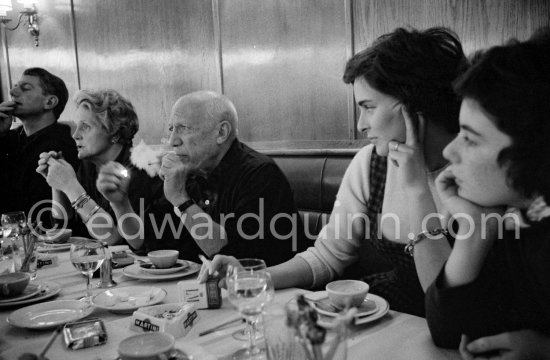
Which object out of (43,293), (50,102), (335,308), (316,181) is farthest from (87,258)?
(50,102)

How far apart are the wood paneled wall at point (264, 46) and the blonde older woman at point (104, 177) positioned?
34.7 inches

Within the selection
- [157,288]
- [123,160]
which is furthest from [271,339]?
[123,160]

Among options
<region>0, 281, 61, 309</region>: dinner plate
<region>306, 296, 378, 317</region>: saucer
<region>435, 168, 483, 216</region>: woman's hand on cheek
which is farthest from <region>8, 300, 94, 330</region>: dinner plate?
<region>435, 168, 483, 216</region>: woman's hand on cheek

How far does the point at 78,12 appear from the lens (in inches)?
202

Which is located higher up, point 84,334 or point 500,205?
point 500,205

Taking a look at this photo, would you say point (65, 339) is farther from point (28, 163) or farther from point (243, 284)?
point (28, 163)

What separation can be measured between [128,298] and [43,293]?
0.29 m

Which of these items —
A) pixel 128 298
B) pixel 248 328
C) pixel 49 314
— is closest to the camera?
pixel 248 328

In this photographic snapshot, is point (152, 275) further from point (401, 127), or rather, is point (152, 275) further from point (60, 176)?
point (60, 176)

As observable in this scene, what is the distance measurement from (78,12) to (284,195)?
398cm

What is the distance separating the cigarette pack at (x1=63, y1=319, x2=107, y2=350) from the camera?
3.56 ft

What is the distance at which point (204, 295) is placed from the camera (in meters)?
1.31

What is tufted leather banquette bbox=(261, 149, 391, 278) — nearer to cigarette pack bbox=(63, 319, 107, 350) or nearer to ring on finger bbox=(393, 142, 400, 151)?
ring on finger bbox=(393, 142, 400, 151)

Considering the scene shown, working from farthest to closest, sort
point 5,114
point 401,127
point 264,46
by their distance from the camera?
point 5,114
point 264,46
point 401,127
